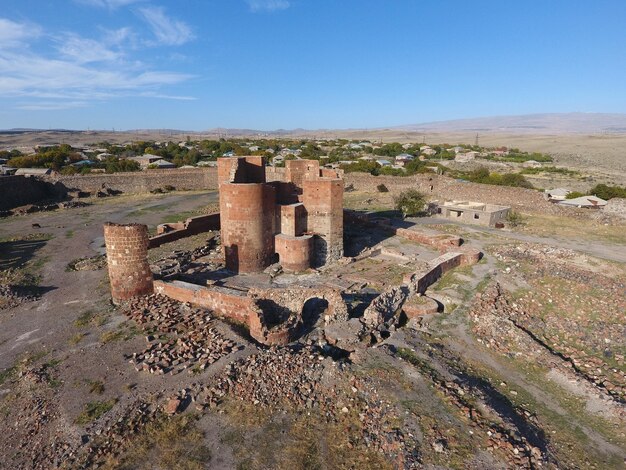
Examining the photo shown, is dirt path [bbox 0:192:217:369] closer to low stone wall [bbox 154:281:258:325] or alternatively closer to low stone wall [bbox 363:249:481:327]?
low stone wall [bbox 154:281:258:325]

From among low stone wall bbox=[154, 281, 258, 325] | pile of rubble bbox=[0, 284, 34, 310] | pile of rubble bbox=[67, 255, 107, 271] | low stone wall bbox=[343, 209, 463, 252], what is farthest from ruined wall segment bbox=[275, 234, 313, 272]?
pile of rubble bbox=[0, 284, 34, 310]

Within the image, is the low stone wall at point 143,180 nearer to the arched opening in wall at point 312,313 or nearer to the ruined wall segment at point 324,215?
the ruined wall segment at point 324,215

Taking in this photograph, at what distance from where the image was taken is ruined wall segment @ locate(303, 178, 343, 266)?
704 inches

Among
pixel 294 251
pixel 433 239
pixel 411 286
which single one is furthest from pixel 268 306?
pixel 433 239

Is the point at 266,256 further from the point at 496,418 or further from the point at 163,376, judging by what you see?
the point at 496,418

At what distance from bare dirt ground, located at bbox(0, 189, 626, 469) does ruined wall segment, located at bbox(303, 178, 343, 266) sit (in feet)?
17.8

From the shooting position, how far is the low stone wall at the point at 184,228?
21.5 metres

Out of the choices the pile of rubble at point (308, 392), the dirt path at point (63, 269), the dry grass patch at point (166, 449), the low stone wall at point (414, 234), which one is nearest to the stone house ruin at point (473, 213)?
the low stone wall at point (414, 234)

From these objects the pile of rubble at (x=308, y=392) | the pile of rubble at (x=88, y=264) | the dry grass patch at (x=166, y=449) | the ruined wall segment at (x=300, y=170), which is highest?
the ruined wall segment at (x=300, y=170)

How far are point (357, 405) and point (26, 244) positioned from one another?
71.0ft

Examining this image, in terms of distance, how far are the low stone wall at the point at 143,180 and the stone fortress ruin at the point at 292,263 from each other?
64.7 ft

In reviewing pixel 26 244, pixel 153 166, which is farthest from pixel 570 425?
pixel 153 166

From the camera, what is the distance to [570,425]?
8.37m

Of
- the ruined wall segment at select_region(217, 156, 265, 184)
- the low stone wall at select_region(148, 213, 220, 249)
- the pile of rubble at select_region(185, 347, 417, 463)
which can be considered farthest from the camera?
the low stone wall at select_region(148, 213, 220, 249)
